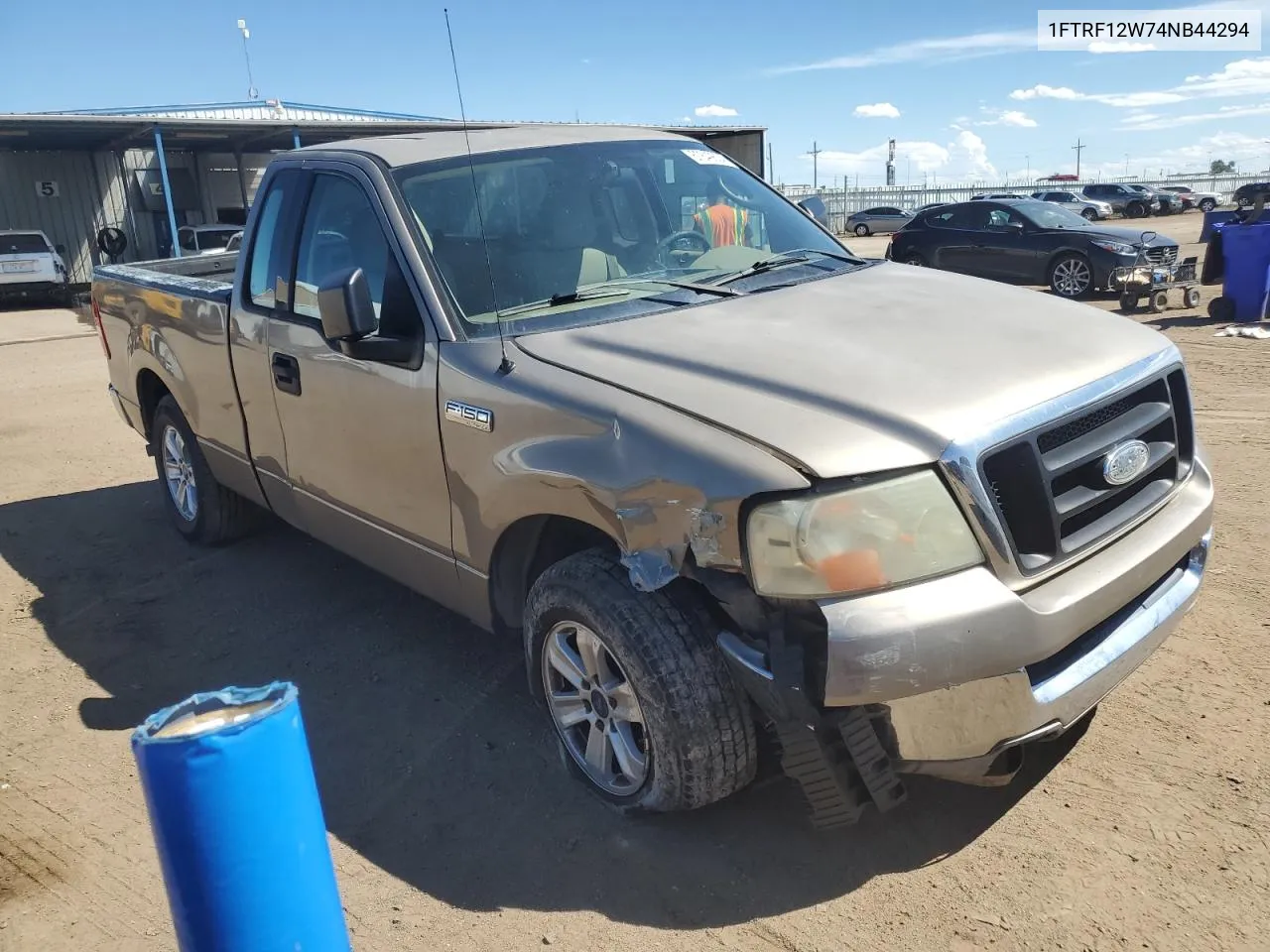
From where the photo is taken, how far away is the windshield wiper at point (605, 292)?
3342mm

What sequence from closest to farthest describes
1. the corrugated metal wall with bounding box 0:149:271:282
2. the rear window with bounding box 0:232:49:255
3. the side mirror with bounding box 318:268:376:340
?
the side mirror with bounding box 318:268:376:340 → the rear window with bounding box 0:232:49:255 → the corrugated metal wall with bounding box 0:149:271:282

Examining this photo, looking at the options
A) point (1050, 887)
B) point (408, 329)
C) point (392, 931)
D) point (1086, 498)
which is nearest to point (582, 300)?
point (408, 329)

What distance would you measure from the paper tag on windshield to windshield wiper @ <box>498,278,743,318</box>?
101cm

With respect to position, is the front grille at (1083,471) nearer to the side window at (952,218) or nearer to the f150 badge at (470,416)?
the f150 badge at (470,416)

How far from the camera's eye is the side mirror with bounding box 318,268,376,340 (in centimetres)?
315

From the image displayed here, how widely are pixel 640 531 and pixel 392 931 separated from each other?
1.27 m

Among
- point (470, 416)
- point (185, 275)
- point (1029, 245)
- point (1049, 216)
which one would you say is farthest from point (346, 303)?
point (1049, 216)

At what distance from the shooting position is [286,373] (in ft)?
13.3

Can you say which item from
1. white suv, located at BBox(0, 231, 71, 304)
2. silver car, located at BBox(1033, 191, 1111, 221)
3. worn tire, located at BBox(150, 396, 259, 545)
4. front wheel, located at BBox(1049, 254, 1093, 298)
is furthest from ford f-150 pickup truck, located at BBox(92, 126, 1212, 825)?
silver car, located at BBox(1033, 191, 1111, 221)

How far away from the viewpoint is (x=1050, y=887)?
8.64 feet

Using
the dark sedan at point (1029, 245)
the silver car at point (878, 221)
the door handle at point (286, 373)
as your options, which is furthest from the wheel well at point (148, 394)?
the silver car at point (878, 221)

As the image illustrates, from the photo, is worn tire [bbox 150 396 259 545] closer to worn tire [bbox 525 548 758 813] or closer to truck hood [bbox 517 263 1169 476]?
truck hood [bbox 517 263 1169 476]

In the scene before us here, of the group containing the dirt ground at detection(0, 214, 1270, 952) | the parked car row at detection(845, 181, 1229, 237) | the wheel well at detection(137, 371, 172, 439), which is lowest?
the parked car row at detection(845, 181, 1229, 237)

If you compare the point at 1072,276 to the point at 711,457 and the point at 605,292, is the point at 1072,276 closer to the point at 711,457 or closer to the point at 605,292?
the point at 605,292
